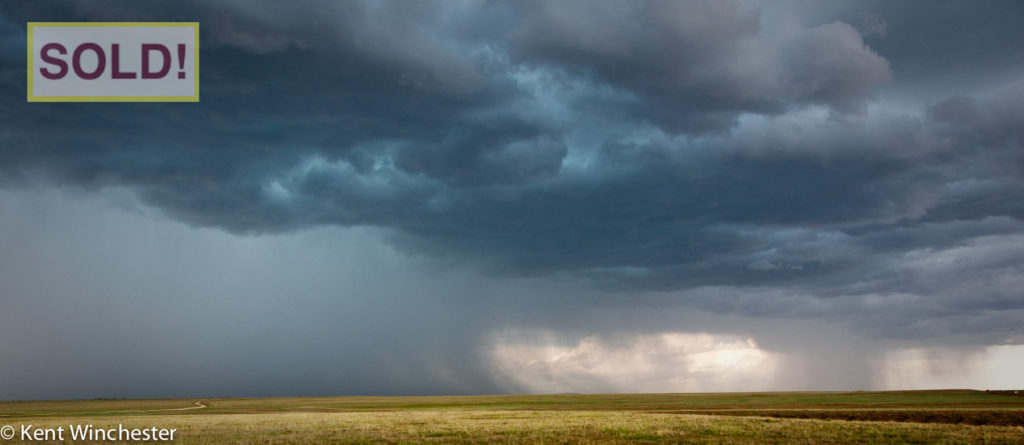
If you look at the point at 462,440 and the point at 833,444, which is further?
the point at 462,440

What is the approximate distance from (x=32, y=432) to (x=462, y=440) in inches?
1120

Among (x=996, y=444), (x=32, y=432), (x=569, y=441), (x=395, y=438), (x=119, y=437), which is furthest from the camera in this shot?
(x=32, y=432)

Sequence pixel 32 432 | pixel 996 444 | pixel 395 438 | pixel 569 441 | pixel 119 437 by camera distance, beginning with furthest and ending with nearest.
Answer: pixel 32 432
pixel 119 437
pixel 395 438
pixel 569 441
pixel 996 444

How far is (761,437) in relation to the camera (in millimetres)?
33875

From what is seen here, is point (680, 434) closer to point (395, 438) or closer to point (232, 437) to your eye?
point (395, 438)

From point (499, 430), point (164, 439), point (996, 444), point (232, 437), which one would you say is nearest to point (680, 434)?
point (499, 430)

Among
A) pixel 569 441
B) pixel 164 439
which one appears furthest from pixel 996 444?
pixel 164 439

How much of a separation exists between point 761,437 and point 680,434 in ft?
13.6

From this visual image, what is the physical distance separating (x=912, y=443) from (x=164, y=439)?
37.8 meters

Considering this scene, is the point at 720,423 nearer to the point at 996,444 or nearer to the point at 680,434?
the point at 680,434

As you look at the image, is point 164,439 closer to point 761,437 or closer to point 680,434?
point 680,434

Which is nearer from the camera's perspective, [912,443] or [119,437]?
[912,443]

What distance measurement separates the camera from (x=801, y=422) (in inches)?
1699

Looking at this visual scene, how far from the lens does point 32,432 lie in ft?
138
